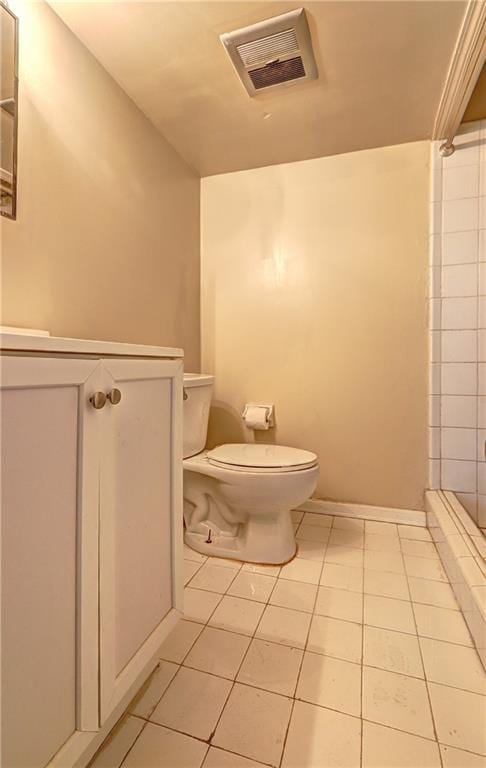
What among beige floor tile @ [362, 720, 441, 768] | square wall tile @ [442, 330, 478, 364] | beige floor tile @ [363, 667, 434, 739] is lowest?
beige floor tile @ [362, 720, 441, 768]

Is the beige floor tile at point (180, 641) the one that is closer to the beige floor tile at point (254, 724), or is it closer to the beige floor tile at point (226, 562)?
the beige floor tile at point (254, 724)

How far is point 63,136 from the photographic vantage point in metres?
1.11

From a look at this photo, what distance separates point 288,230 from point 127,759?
2.02 metres

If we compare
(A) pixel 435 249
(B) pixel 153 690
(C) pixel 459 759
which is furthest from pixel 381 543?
(A) pixel 435 249

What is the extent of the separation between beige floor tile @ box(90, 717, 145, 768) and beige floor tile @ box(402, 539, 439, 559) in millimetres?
1153

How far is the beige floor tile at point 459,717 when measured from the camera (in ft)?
2.43

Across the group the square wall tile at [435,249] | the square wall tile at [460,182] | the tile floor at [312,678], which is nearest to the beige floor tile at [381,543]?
the tile floor at [312,678]

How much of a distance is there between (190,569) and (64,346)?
115cm

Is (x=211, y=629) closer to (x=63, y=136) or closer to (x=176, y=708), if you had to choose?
(x=176, y=708)

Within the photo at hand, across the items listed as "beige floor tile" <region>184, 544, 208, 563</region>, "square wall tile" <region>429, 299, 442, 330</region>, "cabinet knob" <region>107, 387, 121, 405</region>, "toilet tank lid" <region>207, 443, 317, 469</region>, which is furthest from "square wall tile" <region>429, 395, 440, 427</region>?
"cabinet knob" <region>107, 387, 121, 405</region>

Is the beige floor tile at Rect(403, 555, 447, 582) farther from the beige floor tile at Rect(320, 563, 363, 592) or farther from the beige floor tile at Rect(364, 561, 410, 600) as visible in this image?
the beige floor tile at Rect(320, 563, 363, 592)

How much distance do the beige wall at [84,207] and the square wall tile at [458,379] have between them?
4.34 feet

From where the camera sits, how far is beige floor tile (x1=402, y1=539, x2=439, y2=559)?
1.46m

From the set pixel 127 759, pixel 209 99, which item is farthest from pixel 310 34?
pixel 127 759
